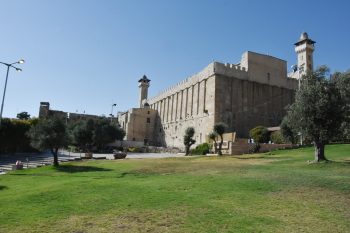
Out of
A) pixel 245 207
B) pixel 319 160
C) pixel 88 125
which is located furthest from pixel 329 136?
pixel 88 125

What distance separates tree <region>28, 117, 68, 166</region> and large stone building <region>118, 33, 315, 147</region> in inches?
1306

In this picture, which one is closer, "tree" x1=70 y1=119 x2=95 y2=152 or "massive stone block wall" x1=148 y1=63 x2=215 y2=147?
"tree" x1=70 y1=119 x2=95 y2=152

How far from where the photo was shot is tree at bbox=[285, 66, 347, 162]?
70.0 ft

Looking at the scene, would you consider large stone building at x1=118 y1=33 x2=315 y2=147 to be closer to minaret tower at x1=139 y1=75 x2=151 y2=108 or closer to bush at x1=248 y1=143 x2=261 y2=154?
bush at x1=248 y1=143 x2=261 y2=154

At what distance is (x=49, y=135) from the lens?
95.1 feet

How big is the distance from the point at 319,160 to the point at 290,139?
1824 centimetres

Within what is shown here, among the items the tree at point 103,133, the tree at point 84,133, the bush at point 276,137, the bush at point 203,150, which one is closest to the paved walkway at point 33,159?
the bush at point 203,150

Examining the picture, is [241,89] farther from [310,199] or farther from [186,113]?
[310,199]

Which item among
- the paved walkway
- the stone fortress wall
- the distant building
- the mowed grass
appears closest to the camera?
the mowed grass

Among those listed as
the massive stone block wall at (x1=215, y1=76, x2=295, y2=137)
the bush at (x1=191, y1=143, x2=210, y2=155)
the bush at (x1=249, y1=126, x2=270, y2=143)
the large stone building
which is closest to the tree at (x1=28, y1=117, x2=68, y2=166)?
the bush at (x1=191, y1=143, x2=210, y2=155)

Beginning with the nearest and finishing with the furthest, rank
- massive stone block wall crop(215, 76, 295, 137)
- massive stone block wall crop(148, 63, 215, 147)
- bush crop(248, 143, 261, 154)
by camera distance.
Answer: bush crop(248, 143, 261, 154)
massive stone block wall crop(215, 76, 295, 137)
massive stone block wall crop(148, 63, 215, 147)

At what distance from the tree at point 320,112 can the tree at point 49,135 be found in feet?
64.1

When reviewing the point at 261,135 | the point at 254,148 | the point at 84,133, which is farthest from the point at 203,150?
the point at 84,133

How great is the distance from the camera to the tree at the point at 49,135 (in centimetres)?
2895
